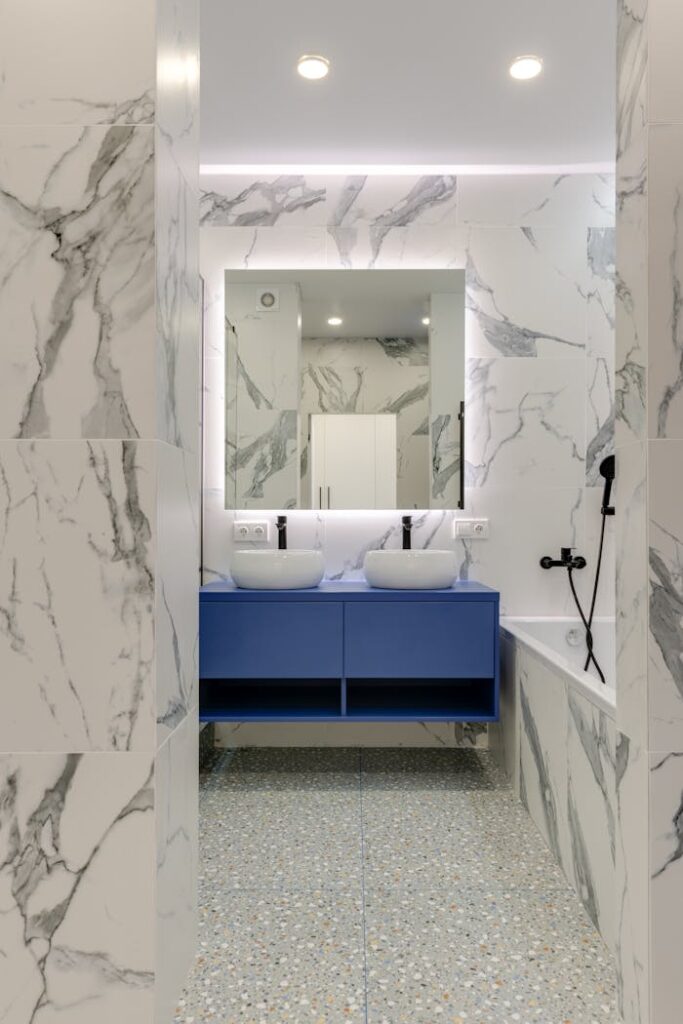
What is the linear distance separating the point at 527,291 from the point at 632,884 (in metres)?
2.45

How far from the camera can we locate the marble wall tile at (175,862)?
1.22 metres

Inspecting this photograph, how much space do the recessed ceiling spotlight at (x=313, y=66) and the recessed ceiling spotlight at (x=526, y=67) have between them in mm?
640

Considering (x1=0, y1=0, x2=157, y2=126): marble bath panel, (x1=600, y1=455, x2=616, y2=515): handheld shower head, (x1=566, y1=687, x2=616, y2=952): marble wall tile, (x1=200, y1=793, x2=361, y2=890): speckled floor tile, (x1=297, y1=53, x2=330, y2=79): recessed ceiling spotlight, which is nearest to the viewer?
(x1=0, y1=0, x2=157, y2=126): marble bath panel

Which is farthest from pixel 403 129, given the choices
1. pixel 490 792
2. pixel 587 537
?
pixel 490 792

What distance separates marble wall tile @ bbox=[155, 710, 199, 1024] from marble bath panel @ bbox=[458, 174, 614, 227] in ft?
8.46

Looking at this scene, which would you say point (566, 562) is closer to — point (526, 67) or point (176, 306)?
point (526, 67)

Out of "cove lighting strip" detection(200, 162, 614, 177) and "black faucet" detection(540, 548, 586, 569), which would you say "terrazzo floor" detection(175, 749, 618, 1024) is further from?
"cove lighting strip" detection(200, 162, 614, 177)

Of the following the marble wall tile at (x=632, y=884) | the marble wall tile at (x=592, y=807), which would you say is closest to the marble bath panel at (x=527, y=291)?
the marble wall tile at (x=592, y=807)

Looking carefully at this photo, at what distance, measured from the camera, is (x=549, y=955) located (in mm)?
1618

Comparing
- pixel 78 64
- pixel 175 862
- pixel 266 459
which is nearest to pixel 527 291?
pixel 266 459

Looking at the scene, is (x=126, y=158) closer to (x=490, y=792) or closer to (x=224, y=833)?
(x=224, y=833)

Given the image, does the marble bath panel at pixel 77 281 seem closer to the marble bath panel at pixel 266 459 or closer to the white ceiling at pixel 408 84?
the white ceiling at pixel 408 84

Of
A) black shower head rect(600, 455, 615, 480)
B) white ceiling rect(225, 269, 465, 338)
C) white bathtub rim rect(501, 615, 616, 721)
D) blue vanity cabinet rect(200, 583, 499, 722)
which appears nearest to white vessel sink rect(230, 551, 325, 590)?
blue vanity cabinet rect(200, 583, 499, 722)

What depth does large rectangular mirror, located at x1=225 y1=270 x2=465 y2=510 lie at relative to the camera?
10.1 ft
